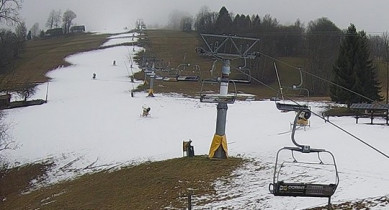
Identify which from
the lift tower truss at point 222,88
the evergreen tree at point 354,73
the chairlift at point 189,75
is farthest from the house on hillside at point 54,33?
the lift tower truss at point 222,88

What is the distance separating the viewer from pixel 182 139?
28.6 m

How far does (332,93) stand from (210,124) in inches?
448

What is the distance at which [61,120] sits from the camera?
3662 cm

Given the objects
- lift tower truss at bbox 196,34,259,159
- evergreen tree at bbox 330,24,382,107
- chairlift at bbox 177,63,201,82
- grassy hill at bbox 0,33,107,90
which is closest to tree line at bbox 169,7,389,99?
chairlift at bbox 177,63,201,82

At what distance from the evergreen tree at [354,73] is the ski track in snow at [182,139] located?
3.13m

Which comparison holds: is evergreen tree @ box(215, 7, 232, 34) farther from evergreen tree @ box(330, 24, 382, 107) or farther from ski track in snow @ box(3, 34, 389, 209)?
evergreen tree @ box(330, 24, 382, 107)

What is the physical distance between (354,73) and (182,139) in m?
16.1

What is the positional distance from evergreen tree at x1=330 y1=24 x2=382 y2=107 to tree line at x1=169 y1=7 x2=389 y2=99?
48.9 ft

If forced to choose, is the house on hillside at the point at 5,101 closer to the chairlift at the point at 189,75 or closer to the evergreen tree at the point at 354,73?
the chairlift at the point at 189,75

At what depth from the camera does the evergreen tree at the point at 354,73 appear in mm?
36219

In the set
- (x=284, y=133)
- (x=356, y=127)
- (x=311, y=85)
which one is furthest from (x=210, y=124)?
(x=311, y=85)

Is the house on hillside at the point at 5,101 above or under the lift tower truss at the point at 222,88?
under

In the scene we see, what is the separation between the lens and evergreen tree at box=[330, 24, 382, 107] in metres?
36.2

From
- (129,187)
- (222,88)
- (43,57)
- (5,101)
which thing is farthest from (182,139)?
(43,57)
